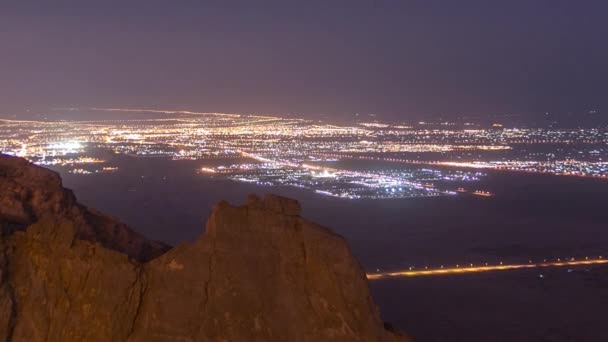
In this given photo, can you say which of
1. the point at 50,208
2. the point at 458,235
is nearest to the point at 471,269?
the point at 458,235

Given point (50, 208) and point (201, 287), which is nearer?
point (201, 287)

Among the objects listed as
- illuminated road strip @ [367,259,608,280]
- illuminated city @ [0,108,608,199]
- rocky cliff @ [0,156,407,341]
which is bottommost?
illuminated city @ [0,108,608,199]

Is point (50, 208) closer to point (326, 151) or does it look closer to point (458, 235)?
point (458, 235)

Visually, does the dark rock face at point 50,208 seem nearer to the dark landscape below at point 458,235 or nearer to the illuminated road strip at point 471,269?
the dark landscape below at point 458,235

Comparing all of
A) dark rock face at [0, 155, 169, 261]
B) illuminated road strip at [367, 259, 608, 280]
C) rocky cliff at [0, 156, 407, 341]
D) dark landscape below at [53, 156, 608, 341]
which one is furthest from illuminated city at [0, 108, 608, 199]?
rocky cliff at [0, 156, 407, 341]

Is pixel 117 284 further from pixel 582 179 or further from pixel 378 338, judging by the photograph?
pixel 582 179

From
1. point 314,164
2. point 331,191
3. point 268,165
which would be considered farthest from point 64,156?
point 331,191

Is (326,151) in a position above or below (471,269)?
below

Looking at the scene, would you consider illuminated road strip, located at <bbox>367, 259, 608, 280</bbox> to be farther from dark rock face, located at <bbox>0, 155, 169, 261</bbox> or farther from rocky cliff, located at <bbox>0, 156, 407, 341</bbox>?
rocky cliff, located at <bbox>0, 156, 407, 341</bbox>

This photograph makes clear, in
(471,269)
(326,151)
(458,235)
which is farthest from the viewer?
(326,151)
